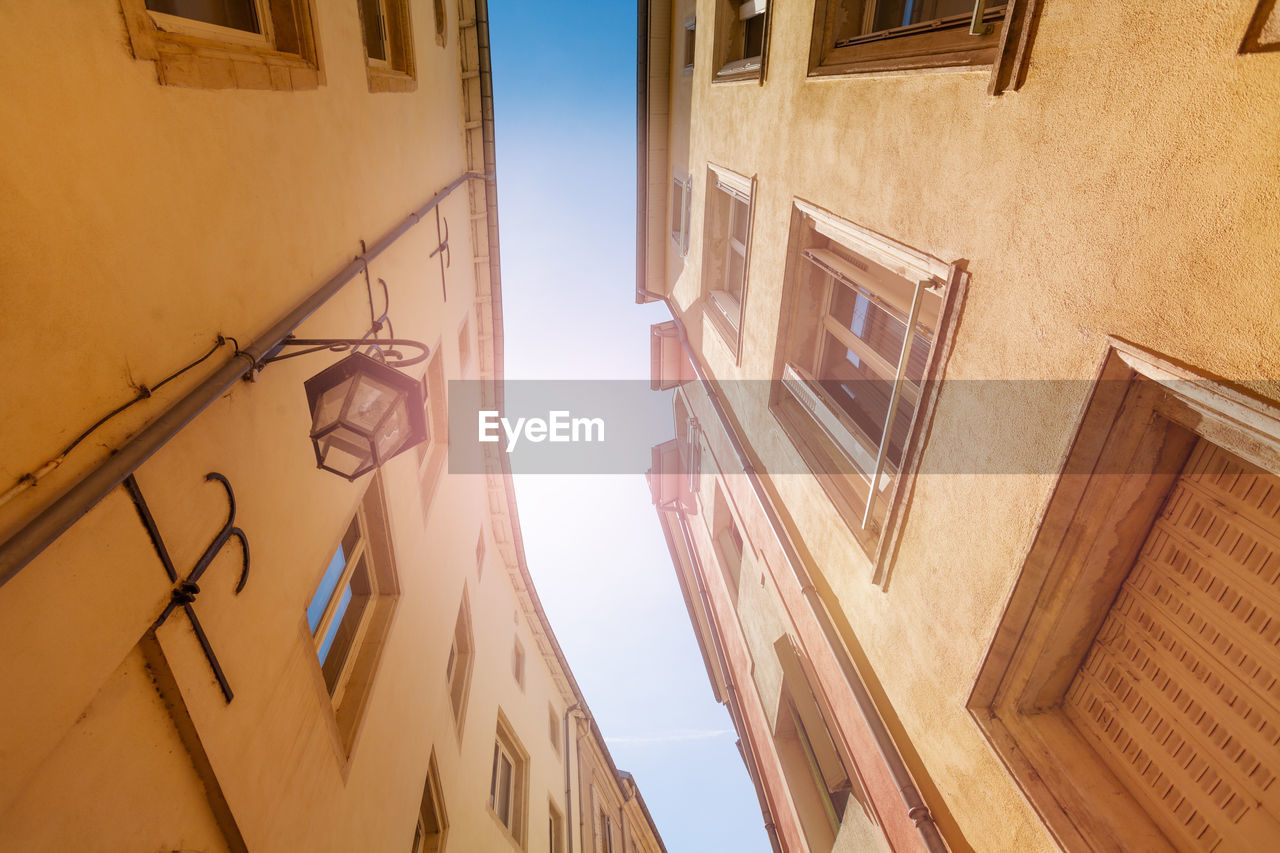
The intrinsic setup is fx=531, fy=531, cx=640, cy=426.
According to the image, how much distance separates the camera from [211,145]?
98.2 inches

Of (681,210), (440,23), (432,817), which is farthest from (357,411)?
(681,210)

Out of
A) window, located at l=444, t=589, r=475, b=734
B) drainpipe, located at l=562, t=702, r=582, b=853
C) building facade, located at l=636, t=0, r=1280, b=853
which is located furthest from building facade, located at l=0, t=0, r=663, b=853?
drainpipe, located at l=562, t=702, r=582, b=853

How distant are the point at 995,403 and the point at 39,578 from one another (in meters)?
4.00

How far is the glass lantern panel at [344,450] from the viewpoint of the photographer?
312 cm

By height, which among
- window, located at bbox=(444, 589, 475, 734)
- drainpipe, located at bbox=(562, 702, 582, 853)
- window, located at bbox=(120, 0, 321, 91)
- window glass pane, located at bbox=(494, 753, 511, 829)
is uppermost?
window, located at bbox=(120, 0, 321, 91)

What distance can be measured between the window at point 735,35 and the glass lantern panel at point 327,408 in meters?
6.85

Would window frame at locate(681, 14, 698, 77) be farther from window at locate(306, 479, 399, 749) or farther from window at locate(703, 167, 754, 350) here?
window at locate(306, 479, 399, 749)

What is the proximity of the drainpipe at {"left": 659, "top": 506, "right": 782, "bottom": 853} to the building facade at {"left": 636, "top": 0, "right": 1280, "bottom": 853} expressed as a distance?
3993 millimetres

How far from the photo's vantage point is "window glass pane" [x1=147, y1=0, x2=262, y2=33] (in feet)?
8.25

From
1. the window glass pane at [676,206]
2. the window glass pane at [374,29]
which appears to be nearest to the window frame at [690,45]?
the window glass pane at [676,206]

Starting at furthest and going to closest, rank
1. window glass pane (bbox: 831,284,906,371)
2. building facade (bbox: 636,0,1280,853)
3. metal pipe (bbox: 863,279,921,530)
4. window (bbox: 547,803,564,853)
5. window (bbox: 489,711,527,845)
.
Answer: window (bbox: 547,803,564,853) < window (bbox: 489,711,527,845) < window glass pane (bbox: 831,284,906,371) < metal pipe (bbox: 863,279,921,530) < building facade (bbox: 636,0,1280,853)

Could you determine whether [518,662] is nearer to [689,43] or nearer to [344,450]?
[344,450]

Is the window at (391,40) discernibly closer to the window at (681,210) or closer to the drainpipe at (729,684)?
the window at (681,210)

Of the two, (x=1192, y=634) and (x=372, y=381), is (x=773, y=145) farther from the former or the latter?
(x=1192, y=634)
